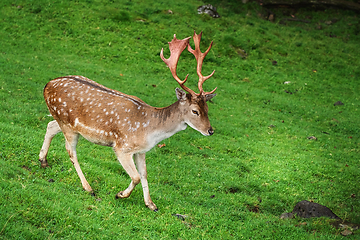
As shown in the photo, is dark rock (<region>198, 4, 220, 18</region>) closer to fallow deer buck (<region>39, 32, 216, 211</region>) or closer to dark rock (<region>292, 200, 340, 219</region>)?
fallow deer buck (<region>39, 32, 216, 211</region>)

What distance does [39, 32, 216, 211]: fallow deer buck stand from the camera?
7.37 m

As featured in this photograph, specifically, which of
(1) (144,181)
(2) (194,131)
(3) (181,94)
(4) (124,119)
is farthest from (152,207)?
(2) (194,131)

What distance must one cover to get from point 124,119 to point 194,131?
728 centimetres

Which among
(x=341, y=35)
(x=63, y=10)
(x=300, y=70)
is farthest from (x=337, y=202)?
(x=341, y=35)

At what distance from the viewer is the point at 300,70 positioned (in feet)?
78.4

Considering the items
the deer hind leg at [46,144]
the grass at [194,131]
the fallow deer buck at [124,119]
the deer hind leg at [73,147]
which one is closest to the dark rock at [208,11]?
the grass at [194,131]

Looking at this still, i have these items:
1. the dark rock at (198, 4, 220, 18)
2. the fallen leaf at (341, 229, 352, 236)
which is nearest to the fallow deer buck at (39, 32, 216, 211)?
the fallen leaf at (341, 229, 352, 236)

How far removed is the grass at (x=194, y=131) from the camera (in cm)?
716

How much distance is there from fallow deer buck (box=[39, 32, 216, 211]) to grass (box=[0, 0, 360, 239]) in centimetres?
112

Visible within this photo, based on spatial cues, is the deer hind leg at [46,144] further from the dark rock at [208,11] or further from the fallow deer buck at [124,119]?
the dark rock at [208,11]

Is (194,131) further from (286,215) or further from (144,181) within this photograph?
(144,181)

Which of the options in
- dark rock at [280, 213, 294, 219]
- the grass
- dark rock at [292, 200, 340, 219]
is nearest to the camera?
the grass

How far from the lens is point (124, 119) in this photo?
7508 mm

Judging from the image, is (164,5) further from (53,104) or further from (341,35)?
A: (53,104)
